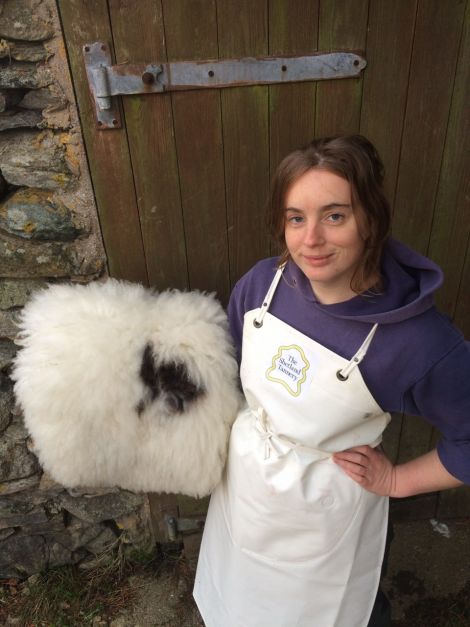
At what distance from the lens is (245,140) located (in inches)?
57.5

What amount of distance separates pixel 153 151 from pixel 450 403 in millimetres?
1051

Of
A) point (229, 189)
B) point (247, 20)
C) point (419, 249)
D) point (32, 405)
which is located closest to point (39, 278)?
point (32, 405)

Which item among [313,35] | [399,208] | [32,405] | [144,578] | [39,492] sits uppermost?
[313,35]

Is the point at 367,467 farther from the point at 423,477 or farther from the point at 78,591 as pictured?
the point at 78,591

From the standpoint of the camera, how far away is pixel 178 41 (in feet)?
4.34

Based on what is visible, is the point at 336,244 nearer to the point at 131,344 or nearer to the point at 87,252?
the point at 131,344

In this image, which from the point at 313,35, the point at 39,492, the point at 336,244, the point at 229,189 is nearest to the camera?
the point at 336,244

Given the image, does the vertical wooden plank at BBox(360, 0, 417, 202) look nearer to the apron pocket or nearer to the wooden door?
the wooden door

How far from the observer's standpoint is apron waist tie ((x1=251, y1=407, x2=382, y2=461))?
1.23 metres

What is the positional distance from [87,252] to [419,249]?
1.10 metres

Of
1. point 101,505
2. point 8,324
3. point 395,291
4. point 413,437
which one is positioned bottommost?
point 101,505

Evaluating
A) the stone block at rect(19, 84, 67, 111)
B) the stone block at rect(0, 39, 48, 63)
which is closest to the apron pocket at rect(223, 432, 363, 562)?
the stone block at rect(19, 84, 67, 111)

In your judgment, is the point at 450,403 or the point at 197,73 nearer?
the point at 450,403

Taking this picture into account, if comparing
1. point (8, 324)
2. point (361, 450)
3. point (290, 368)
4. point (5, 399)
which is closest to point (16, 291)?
point (8, 324)
